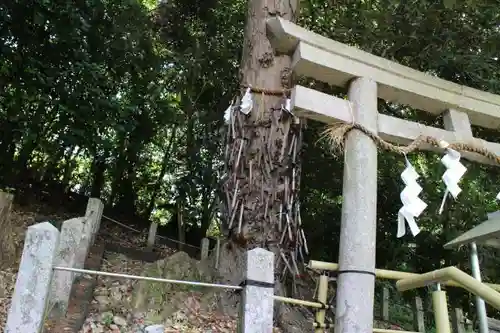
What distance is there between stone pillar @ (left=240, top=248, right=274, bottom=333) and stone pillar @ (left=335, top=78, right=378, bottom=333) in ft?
1.78

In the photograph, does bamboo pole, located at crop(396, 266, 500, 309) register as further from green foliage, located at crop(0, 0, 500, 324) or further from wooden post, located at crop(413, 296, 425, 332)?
wooden post, located at crop(413, 296, 425, 332)

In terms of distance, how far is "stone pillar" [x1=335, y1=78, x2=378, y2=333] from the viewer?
9.21 feet

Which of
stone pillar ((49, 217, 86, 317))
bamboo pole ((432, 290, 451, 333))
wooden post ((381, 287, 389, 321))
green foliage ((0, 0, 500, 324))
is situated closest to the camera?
bamboo pole ((432, 290, 451, 333))

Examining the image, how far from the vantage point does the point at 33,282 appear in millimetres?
2295

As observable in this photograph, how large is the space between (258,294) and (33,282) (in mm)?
1159

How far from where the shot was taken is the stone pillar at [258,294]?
2473mm

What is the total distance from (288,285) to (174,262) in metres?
1.15

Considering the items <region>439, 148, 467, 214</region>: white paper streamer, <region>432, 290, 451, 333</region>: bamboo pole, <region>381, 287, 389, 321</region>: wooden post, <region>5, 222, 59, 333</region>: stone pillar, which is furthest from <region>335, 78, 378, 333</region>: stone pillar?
<region>381, 287, 389, 321</region>: wooden post

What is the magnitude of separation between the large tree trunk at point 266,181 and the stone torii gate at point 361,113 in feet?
3.84

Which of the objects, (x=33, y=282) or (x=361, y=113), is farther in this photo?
(x=361, y=113)

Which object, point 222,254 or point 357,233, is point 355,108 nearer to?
point 357,233

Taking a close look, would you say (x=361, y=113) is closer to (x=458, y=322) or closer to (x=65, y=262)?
(x=65, y=262)

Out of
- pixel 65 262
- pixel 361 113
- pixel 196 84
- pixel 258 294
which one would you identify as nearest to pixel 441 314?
pixel 258 294

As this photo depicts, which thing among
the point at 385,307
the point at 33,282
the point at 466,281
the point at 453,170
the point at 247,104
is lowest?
the point at 33,282
